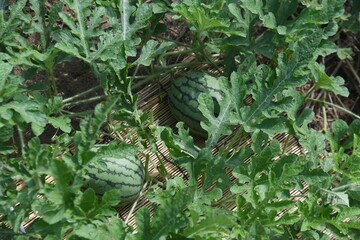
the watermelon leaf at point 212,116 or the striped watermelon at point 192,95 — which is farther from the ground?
the striped watermelon at point 192,95

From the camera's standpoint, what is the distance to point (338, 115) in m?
3.96

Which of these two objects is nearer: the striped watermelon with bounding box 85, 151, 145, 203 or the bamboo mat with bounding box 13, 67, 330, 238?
the striped watermelon with bounding box 85, 151, 145, 203

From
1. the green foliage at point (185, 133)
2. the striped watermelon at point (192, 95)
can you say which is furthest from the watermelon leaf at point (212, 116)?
the striped watermelon at point (192, 95)

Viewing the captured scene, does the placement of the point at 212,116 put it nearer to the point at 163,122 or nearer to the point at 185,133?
the point at 185,133

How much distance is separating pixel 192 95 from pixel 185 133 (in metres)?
0.38

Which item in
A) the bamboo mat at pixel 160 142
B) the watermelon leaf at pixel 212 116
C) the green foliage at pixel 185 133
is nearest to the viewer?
the green foliage at pixel 185 133

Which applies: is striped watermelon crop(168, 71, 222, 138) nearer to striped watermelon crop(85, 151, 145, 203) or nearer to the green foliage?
the green foliage

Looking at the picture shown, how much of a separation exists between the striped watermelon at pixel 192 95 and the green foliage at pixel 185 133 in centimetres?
10

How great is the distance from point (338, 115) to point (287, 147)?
73 centimetres

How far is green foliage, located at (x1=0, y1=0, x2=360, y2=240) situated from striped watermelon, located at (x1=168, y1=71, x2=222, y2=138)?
10 centimetres

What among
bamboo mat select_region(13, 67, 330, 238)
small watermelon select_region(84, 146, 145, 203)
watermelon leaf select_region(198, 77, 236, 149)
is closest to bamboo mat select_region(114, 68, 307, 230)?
bamboo mat select_region(13, 67, 330, 238)

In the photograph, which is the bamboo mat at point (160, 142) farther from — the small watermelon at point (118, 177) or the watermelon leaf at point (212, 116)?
the watermelon leaf at point (212, 116)

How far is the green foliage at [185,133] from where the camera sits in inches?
91.8

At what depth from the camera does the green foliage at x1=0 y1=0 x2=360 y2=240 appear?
91.8 inches
